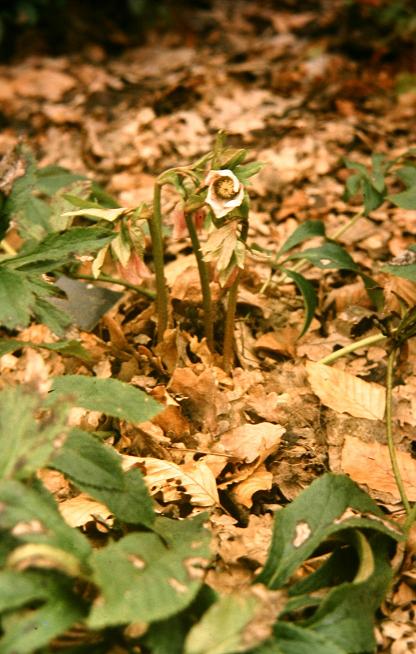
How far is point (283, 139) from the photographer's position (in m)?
2.51

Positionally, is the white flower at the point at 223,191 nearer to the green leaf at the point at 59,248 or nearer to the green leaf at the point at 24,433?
the green leaf at the point at 59,248

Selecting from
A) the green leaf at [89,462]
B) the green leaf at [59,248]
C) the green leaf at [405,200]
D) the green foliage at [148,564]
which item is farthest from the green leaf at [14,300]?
the green leaf at [405,200]

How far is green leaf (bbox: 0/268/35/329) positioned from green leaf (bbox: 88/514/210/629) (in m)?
0.48

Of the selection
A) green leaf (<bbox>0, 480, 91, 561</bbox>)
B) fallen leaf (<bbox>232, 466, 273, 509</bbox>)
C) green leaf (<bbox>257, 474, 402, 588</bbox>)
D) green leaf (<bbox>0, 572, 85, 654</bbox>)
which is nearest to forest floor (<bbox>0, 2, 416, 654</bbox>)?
fallen leaf (<bbox>232, 466, 273, 509</bbox>)

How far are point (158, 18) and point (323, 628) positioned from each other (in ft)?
10.4

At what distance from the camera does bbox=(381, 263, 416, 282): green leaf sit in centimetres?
137

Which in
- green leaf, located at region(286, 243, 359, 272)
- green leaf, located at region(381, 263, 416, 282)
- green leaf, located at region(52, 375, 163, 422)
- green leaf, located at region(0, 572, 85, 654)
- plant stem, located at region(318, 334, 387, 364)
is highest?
green leaf, located at region(381, 263, 416, 282)

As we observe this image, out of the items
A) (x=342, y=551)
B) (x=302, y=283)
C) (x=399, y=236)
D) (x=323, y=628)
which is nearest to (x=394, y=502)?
(x=342, y=551)

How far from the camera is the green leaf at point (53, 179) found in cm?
185

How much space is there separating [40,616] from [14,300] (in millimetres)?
625

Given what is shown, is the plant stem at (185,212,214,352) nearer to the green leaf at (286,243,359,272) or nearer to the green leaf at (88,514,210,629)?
the green leaf at (286,243,359,272)

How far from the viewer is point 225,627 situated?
0.89 m

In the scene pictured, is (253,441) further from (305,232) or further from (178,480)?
(305,232)

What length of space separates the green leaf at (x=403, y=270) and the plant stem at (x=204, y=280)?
0.40 m
